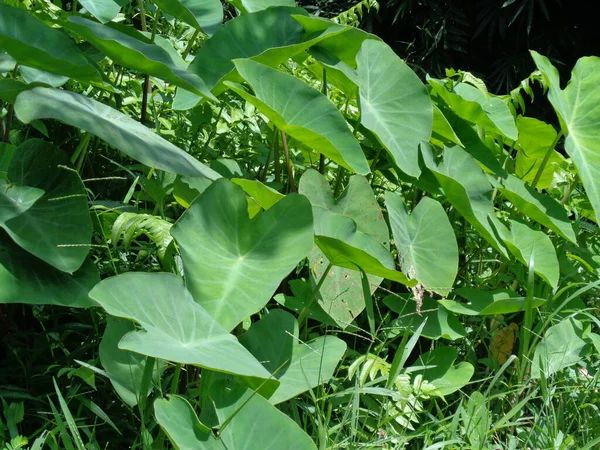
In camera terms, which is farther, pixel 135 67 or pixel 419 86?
pixel 419 86

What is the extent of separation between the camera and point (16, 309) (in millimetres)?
1802

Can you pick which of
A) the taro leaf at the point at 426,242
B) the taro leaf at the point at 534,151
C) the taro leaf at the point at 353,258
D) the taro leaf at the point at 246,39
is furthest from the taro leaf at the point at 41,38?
the taro leaf at the point at 534,151

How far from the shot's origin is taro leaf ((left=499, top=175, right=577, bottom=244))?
209cm

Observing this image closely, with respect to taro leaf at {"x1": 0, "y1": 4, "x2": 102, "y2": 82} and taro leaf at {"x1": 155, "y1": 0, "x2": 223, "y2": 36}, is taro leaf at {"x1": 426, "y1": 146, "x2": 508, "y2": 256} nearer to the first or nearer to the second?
taro leaf at {"x1": 155, "y1": 0, "x2": 223, "y2": 36}

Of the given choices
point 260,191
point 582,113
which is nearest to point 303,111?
point 260,191

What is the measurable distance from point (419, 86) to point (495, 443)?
35.9 inches

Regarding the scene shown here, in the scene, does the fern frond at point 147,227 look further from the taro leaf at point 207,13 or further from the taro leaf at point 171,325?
the taro leaf at point 207,13

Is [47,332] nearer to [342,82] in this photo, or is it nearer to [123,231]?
[123,231]

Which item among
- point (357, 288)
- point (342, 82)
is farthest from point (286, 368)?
point (342, 82)

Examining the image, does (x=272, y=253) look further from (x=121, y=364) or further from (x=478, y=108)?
(x=478, y=108)

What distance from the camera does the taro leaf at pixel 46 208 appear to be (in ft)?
4.63

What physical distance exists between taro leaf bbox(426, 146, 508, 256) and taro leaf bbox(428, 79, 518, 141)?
5.7 inches

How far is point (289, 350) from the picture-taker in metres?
1.51

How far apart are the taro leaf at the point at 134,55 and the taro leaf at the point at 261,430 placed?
61cm
